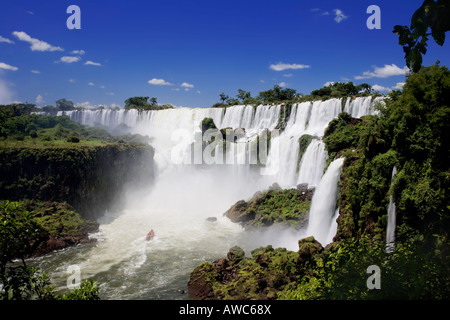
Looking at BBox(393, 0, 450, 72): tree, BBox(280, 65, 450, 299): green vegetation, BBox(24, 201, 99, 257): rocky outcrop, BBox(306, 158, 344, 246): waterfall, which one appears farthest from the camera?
BBox(24, 201, 99, 257): rocky outcrop

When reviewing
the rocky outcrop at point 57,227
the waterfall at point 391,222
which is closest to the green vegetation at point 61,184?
the rocky outcrop at point 57,227

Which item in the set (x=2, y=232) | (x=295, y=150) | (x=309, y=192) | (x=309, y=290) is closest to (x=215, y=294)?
(x=309, y=290)

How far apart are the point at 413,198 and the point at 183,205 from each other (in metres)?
26.2

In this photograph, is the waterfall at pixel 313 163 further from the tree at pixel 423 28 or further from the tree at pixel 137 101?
the tree at pixel 137 101

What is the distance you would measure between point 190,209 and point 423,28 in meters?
30.7

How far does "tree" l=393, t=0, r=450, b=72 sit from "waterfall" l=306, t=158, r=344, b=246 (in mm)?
16340

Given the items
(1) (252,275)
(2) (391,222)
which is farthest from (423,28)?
(1) (252,275)

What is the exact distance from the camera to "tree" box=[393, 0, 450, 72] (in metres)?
2.71

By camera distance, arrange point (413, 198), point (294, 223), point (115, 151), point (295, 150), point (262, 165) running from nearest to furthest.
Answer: point (413, 198), point (294, 223), point (295, 150), point (115, 151), point (262, 165)

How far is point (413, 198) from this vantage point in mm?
10836

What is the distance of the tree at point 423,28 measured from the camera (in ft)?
8.87

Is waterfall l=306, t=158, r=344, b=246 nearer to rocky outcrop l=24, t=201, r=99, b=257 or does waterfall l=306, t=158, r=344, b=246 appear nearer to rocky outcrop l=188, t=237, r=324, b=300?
rocky outcrop l=188, t=237, r=324, b=300

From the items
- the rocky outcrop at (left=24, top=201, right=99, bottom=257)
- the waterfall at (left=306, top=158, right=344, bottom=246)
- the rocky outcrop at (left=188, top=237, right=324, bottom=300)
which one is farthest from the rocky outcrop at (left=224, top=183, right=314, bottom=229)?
the rocky outcrop at (left=24, top=201, right=99, bottom=257)

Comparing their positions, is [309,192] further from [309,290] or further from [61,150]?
[61,150]
